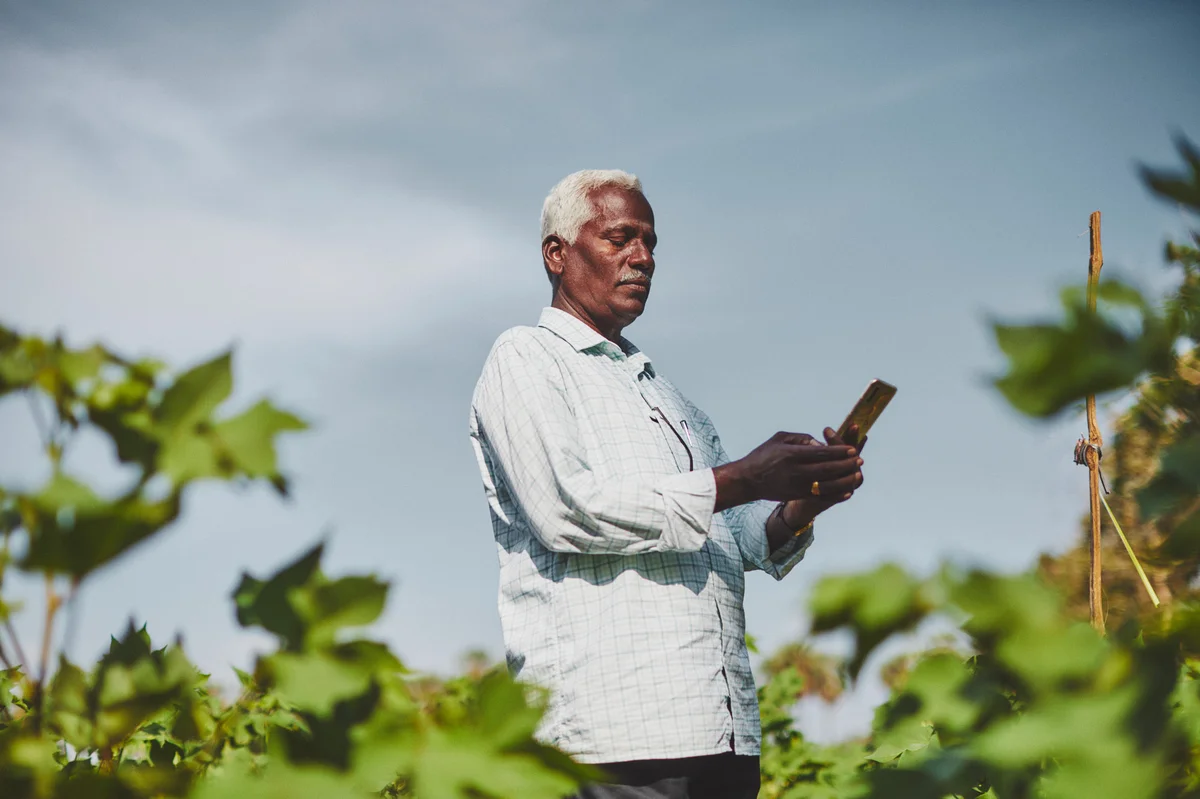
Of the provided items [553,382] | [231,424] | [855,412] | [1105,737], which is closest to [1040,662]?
[1105,737]

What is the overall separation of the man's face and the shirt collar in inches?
3.2

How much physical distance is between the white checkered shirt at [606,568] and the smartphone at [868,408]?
301 mm

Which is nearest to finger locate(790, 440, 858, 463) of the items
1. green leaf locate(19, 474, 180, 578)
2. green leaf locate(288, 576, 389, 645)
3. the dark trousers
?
the dark trousers

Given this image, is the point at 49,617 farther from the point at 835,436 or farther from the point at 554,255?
the point at 554,255

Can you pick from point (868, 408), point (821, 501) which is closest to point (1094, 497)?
point (868, 408)

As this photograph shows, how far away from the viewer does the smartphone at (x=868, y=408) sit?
1.79 meters

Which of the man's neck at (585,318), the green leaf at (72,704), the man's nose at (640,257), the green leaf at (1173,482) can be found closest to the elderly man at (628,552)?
the man's neck at (585,318)

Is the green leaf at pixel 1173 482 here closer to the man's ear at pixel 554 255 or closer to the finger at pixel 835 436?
the finger at pixel 835 436

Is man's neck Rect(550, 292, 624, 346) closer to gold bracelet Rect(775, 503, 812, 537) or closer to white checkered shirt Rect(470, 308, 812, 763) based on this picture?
white checkered shirt Rect(470, 308, 812, 763)

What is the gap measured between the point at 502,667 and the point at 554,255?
2.39m

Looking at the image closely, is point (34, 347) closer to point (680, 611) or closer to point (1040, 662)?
point (1040, 662)

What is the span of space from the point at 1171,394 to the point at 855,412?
118cm

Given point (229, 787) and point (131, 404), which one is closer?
point (229, 787)

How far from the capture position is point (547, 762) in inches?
30.6
